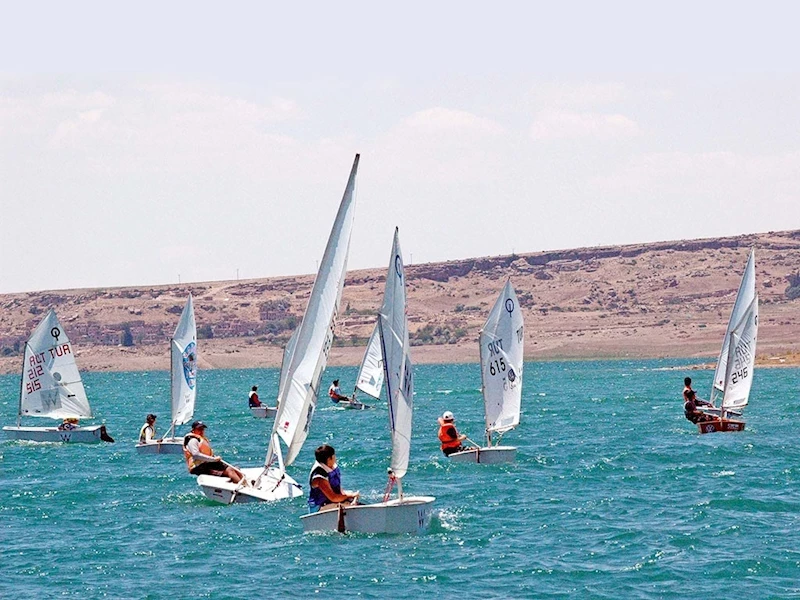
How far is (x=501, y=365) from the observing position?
3919 centimetres

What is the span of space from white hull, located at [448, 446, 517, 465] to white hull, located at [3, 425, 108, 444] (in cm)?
1616

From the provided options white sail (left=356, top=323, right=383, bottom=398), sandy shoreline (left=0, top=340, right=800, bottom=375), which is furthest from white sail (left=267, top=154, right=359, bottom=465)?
sandy shoreline (left=0, top=340, right=800, bottom=375)

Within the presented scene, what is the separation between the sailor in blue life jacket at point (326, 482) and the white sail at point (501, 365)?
13.8m

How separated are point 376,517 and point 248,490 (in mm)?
6055

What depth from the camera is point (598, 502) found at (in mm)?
28672

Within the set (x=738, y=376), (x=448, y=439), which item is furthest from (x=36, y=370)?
(x=738, y=376)

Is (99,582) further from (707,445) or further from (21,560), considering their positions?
(707,445)

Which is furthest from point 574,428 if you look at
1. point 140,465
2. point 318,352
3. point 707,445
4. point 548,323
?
point 548,323

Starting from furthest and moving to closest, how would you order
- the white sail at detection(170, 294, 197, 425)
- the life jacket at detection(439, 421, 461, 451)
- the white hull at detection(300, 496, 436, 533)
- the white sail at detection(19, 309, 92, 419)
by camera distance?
1. the white sail at detection(19, 309, 92, 419)
2. the white sail at detection(170, 294, 197, 425)
3. the life jacket at detection(439, 421, 461, 451)
4. the white hull at detection(300, 496, 436, 533)

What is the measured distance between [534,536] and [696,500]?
17.8ft

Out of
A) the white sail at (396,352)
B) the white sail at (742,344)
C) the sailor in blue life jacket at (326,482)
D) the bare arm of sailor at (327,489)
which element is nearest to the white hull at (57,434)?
the white sail at (742,344)

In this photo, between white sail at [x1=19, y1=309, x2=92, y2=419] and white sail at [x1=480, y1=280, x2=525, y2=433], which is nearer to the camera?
white sail at [x1=480, y1=280, x2=525, y2=433]

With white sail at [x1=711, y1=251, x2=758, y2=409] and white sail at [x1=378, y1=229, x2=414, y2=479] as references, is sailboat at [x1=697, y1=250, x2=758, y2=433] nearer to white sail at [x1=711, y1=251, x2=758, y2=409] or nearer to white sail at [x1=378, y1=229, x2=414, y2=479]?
white sail at [x1=711, y1=251, x2=758, y2=409]

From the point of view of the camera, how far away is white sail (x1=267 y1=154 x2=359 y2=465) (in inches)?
1051
